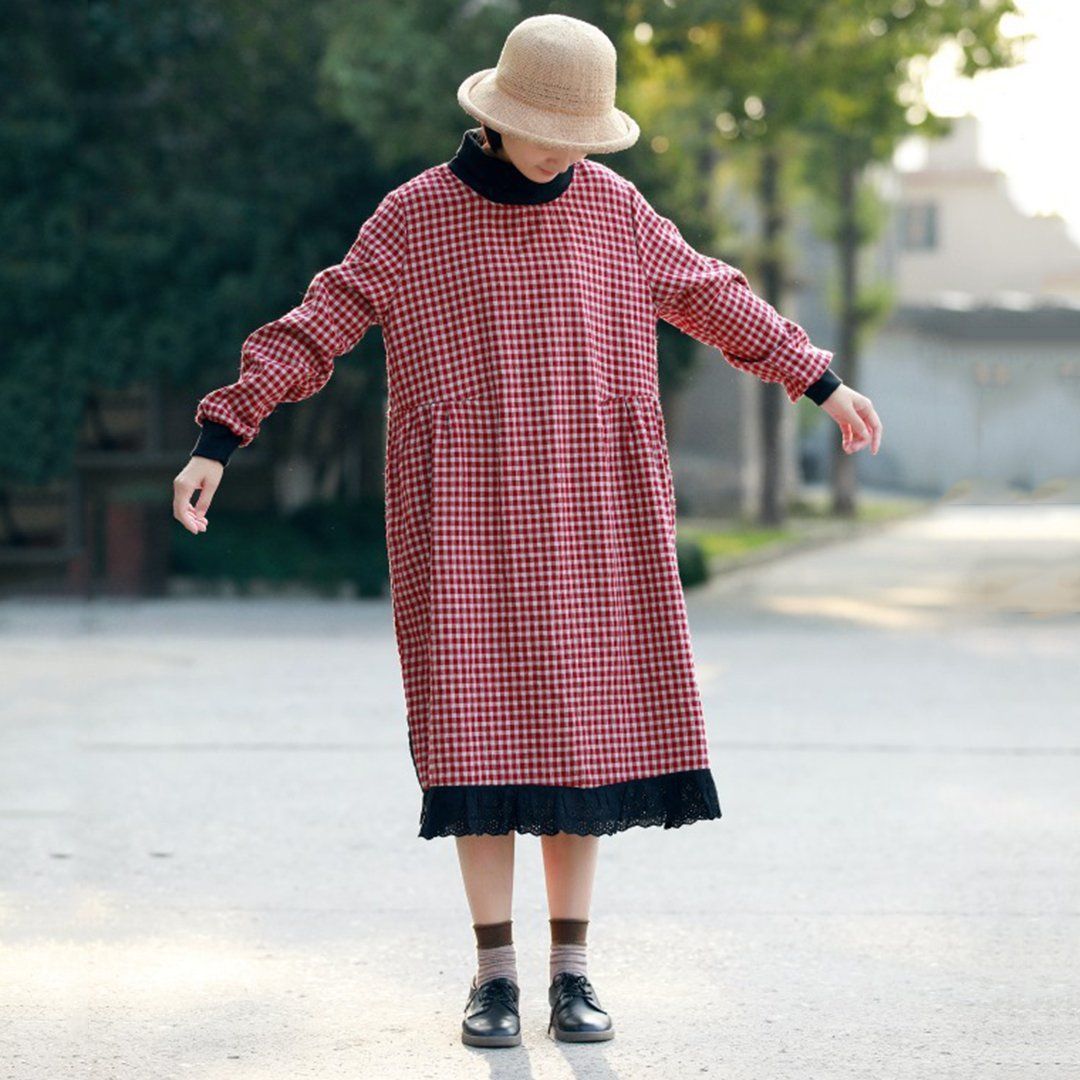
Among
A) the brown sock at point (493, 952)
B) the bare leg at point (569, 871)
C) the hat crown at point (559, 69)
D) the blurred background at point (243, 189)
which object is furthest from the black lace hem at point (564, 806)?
the blurred background at point (243, 189)

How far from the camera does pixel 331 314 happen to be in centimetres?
426

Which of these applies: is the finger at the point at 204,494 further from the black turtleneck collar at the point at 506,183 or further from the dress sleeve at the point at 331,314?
the black turtleneck collar at the point at 506,183

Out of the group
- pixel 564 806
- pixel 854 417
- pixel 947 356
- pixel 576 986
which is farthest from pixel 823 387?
pixel 947 356

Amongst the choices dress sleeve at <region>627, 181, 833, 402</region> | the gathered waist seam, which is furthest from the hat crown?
the gathered waist seam

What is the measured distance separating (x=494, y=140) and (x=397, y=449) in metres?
0.58

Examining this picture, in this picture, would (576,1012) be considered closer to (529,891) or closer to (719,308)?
(719,308)

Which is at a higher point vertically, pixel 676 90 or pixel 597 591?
pixel 676 90

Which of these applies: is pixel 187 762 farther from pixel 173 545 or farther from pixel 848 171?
pixel 848 171

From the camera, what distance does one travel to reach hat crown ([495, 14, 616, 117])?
13.5 feet

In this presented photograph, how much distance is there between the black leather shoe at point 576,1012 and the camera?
4.26 meters

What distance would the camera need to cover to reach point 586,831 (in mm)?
4184

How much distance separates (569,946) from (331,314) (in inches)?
48.8

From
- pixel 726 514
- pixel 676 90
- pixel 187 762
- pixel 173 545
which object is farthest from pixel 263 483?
pixel 726 514

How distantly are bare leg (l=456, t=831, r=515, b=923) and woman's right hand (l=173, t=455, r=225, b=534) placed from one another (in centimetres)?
74
